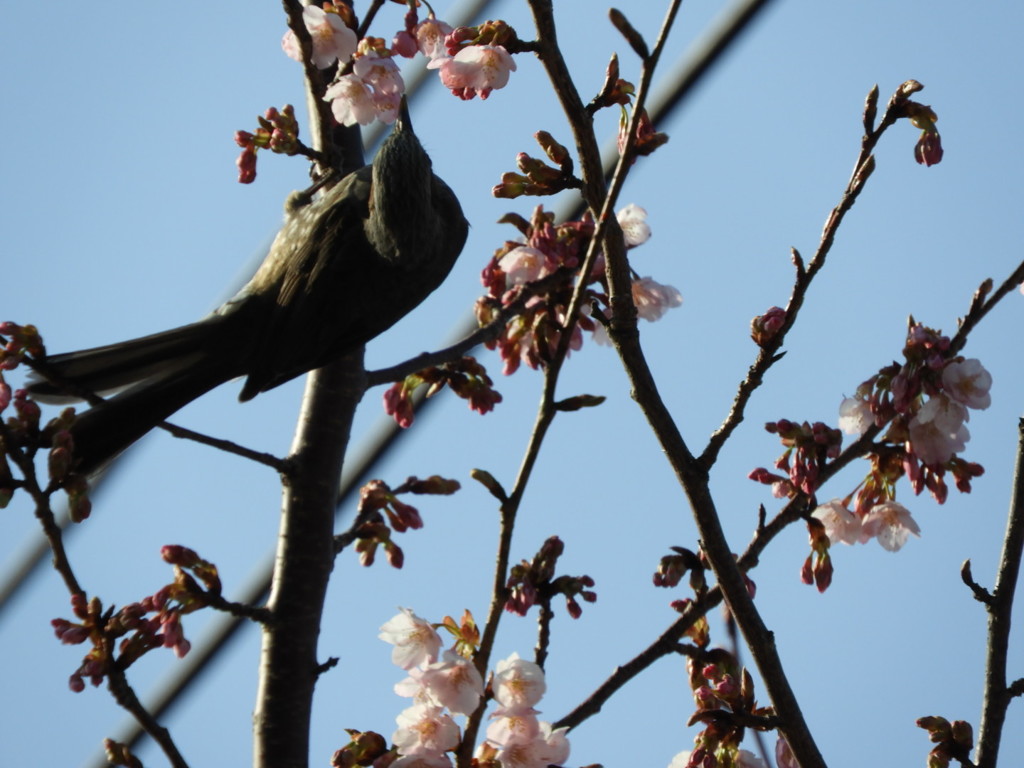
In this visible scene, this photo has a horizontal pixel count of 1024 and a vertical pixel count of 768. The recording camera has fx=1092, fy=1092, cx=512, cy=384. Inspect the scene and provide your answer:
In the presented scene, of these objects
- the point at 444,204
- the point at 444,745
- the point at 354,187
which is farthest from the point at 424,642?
the point at 444,204

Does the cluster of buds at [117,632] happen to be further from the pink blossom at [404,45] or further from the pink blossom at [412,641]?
the pink blossom at [404,45]

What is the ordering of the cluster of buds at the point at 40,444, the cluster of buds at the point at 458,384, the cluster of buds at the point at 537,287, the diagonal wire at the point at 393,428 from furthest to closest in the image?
the diagonal wire at the point at 393,428
the cluster of buds at the point at 458,384
the cluster of buds at the point at 537,287
the cluster of buds at the point at 40,444

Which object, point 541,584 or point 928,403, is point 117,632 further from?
point 928,403

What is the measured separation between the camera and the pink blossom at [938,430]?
168cm

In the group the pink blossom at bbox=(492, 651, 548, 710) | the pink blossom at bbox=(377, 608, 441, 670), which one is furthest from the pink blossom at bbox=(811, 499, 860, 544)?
the pink blossom at bbox=(377, 608, 441, 670)

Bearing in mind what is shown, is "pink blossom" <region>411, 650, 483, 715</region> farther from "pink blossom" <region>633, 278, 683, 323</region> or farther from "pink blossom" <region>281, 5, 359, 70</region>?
"pink blossom" <region>281, 5, 359, 70</region>

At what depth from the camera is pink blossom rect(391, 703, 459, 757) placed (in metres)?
1.72

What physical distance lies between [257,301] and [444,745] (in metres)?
1.98

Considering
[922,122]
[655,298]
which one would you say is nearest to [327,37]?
[655,298]

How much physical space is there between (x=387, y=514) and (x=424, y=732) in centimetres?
81

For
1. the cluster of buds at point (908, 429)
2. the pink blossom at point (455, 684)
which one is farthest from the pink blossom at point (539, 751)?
the cluster of buds at point (908, 429)

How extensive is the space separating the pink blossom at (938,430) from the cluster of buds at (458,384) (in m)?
1.08

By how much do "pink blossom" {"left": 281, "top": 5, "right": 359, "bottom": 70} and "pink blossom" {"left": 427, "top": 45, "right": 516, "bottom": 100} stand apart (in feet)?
1.49

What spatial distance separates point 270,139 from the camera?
260 centimetres
